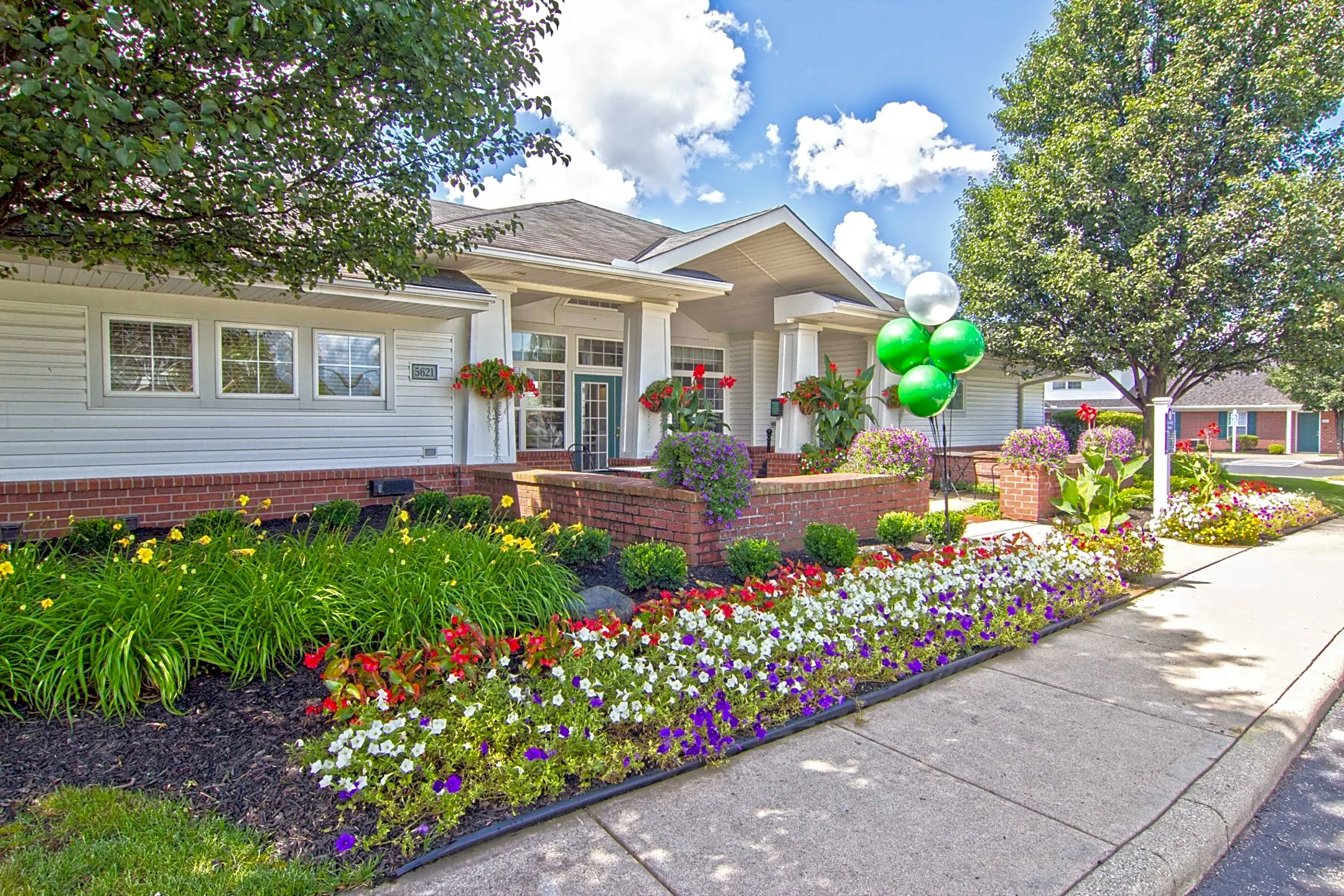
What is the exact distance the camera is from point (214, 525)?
6.39 m

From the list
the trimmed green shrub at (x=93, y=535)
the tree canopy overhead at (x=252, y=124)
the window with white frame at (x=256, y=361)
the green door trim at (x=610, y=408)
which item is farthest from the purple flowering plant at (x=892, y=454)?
the trimmed green shrub at (x=93, y=535)

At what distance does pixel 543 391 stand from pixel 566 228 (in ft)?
9.45

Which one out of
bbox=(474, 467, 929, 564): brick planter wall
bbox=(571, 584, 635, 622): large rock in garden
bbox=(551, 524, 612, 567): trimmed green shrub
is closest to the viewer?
bbox=(571, 584, 635, 622): large rock in garden

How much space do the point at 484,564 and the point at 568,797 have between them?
2029mm

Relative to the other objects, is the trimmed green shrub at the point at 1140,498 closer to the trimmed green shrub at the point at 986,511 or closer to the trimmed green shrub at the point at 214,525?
the trimmed green shrub at the point at 986,511

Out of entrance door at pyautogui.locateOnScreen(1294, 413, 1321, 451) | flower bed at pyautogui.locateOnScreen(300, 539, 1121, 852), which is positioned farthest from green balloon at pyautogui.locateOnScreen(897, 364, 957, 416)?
entrance door at pyautogui.locateOnScreen(1294, 413, 1321, 451)

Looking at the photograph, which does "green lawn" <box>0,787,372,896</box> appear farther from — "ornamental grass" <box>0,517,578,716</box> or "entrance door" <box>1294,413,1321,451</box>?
"entrance door" <box>1294,413,1321,451</box>

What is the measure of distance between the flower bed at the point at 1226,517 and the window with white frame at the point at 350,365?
10501 millimetres

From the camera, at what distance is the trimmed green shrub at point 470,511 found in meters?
7.70

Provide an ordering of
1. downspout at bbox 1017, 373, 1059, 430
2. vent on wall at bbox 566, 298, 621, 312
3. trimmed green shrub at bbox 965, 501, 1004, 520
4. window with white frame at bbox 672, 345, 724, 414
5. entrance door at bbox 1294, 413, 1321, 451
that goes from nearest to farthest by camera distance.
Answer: trimmed green shrub at bbox 965, 501, 1004, 520 → vent on wall at bbox 566, 298, 621, 312 → window with white frame at bbox 672, 345, 724, 414 → downspout at bbox 1017, 373, 1059, 430 → entrance door at bbox 1294, 413, 1321, 451

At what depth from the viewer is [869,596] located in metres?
4.81

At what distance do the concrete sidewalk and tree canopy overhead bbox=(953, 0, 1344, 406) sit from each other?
10569mm

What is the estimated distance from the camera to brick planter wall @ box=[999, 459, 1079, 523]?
34.3 ft

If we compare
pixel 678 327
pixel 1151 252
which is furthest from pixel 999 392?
pixel 678 327
